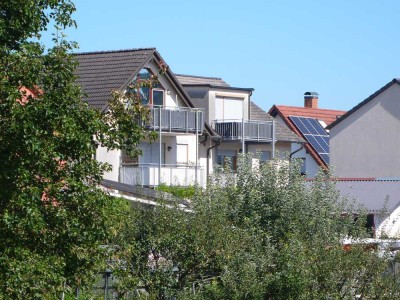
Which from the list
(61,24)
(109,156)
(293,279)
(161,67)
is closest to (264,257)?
(293,279)

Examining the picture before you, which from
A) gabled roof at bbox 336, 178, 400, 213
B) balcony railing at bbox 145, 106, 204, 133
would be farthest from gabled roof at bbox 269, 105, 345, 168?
balcony railing at bbox 145, 106, 204, 133

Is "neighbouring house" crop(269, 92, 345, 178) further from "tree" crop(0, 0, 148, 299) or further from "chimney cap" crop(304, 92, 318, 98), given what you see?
"tree" crop(0, 0, 148, 299)

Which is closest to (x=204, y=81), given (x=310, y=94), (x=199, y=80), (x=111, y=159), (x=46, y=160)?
(x=199, y=80)

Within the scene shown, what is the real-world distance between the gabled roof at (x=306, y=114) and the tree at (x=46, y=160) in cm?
4837

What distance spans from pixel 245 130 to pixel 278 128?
5038 millimetres

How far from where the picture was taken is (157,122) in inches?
1885

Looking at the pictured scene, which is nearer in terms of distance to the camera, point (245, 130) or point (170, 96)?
point (170, 96)

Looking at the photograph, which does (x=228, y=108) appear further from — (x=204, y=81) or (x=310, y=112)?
(x=310, y=112)

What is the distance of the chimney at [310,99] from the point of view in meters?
74.5

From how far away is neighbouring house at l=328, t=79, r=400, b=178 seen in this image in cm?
5656

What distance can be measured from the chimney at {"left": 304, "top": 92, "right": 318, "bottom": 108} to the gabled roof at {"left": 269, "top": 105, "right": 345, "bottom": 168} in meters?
2.27

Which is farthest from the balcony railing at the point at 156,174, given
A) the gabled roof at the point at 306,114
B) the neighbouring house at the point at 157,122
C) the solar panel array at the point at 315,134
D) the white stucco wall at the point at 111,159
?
the solar panel array at the point at 315,134

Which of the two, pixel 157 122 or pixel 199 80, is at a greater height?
pixel 199 80

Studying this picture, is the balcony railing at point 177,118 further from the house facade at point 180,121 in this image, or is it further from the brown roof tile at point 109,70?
the brown roof tile at point 109,70
